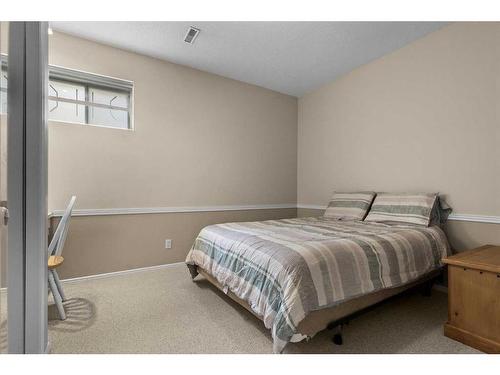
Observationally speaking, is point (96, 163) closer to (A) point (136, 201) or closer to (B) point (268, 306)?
(A) point (136, 201)

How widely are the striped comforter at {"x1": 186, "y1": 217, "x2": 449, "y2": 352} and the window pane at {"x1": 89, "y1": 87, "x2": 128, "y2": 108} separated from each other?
1912 millimetres

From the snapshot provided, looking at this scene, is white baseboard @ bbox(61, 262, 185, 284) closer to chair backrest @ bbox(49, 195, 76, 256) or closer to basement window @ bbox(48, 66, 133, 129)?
chair backrest @ bbox(49, 195, 76, 256)

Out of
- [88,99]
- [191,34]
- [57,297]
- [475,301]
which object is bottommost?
[57,297]

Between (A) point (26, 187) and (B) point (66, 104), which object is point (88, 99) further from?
(A) point (26, 187)

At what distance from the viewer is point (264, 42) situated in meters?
2.66

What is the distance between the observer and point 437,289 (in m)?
2.43

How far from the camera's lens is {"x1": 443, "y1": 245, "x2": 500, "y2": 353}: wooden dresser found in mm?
1477

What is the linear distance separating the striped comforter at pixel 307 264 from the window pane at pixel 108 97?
75.3 inches

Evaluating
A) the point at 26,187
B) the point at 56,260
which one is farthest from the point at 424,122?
the point at 56,260

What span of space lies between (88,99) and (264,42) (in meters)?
2.01

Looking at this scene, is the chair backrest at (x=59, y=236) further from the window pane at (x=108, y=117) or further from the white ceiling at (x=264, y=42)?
the white ceiling at (x=264, y=42)

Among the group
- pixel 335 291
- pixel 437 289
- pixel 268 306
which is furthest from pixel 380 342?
pixel 437 289
